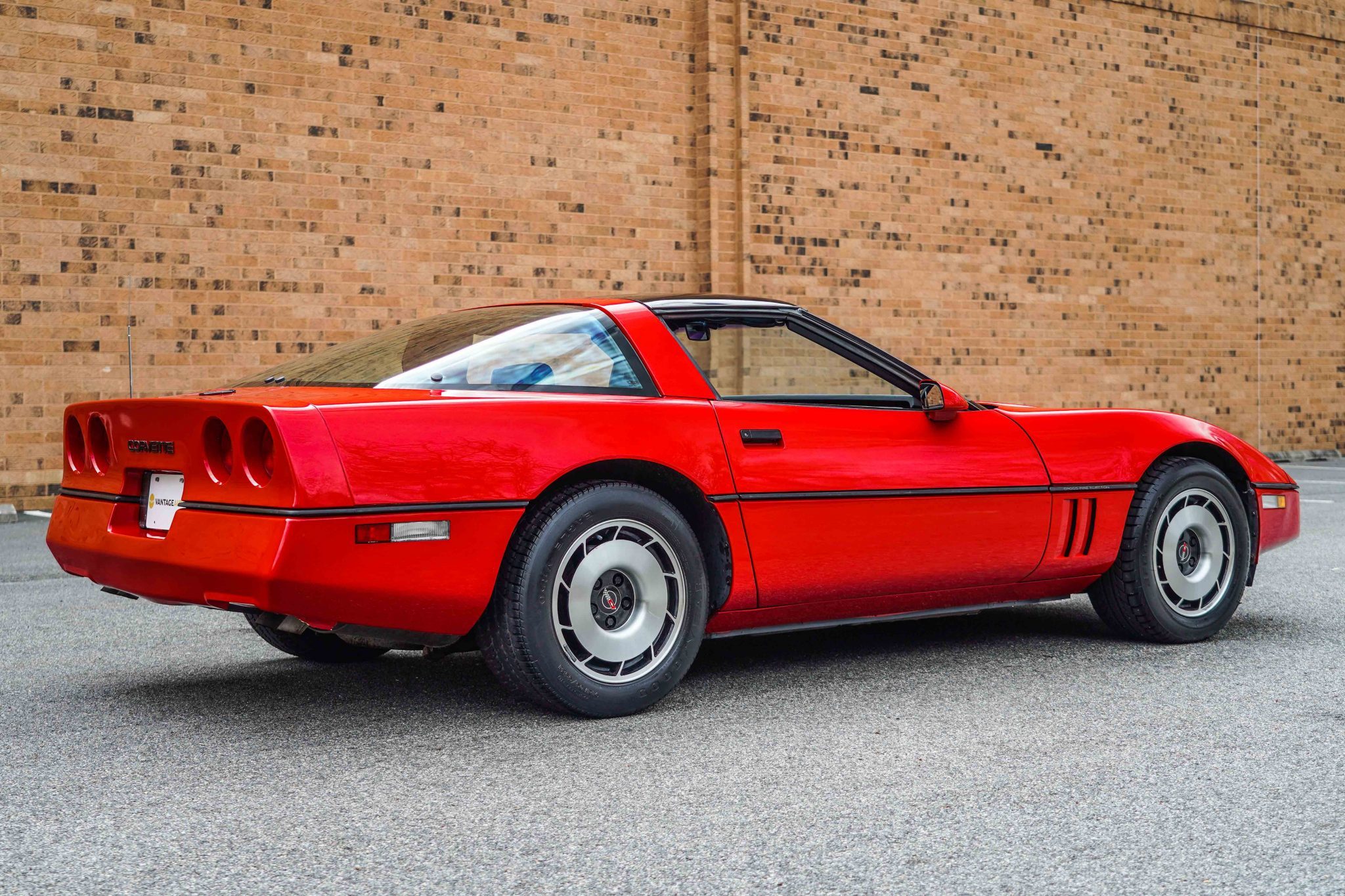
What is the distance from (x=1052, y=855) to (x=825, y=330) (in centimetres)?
226

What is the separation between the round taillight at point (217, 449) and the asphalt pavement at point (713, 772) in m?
0.73

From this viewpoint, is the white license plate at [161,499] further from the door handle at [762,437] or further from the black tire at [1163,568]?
the black tire at [1163,568]

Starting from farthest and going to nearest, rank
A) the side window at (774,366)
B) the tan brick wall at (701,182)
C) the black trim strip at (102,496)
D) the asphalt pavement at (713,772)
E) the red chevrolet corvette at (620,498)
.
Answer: the tan brick wall at (701,182) < the side window at (774,366) < the black trim strip at (102,496) < the red chevrolet corvette at (620,498) < the asphalt pavement at (713,772)

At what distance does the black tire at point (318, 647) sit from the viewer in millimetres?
4668

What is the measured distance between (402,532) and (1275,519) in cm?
355

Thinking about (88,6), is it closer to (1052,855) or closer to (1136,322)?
(1052,855)

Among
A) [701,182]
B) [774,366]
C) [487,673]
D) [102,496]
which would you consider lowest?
[487,673]

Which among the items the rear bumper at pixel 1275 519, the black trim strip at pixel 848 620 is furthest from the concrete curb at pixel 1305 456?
the black trim strip at pixel 848 620

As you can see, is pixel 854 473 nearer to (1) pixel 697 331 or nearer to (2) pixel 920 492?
(2) pixel 920 492

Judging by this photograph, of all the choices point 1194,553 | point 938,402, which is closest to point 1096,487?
point 1194,553

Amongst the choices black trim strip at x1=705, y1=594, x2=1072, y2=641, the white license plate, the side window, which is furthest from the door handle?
the white license plate

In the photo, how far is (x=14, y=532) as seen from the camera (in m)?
9.28

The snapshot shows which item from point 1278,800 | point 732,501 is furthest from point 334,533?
point 1278,800

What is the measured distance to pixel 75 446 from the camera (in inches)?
167
